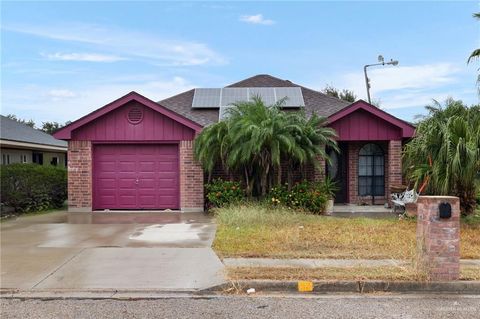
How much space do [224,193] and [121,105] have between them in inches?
172

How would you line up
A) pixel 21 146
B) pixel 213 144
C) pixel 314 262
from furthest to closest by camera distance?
1. pixel 21 146
2. pixel 213 144
3. pixel 314 262

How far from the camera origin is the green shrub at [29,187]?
1482 centimetres

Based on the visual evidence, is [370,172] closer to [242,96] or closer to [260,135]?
[260,135]

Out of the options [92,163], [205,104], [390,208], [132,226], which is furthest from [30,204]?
[390,208]

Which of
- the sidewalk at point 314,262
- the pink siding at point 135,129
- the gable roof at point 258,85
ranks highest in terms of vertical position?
the gable roof at point 258,85

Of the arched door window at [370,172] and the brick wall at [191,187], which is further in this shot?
the arched door window at [370,172]

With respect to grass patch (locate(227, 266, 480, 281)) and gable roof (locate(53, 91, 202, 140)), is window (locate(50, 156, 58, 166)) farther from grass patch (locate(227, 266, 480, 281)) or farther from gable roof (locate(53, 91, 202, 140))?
grass patch (locate(227, 266, 480, 281))

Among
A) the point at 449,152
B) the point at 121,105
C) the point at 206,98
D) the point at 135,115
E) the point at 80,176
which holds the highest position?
the point at 206,98

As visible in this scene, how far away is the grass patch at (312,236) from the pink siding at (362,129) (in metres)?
4.10

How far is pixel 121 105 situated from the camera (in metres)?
15.5

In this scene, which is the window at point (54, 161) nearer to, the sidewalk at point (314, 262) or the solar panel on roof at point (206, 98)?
the solar panel on roof at point (206, 98)

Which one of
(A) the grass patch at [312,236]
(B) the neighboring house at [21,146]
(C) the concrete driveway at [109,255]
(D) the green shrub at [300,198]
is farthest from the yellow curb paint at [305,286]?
(B) the neighboring house at [21,146]

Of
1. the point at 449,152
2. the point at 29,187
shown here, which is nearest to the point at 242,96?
the point at 29,187

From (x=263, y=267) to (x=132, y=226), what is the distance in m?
5.31
